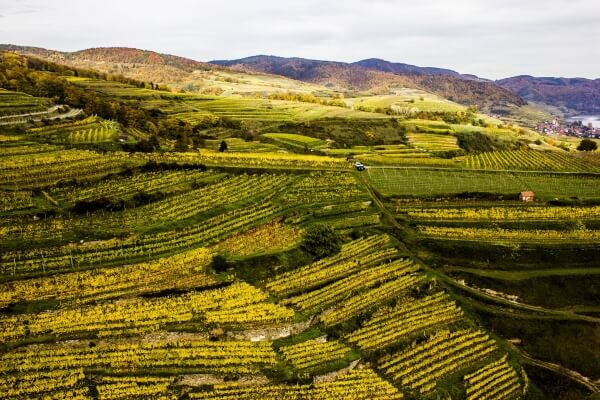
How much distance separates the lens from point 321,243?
76562 millimetres

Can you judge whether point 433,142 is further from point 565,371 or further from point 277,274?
point 565,371

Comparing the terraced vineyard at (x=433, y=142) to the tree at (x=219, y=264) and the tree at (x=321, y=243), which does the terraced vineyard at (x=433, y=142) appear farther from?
the tree at (x=219, y=264)

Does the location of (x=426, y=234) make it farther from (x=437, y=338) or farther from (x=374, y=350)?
(x=374, y=350)

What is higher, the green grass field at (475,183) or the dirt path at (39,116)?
the dirt path at (39,116)

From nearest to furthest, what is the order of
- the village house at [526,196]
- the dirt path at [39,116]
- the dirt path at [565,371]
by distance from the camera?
1. the dirt path at [565,371]
2. the village house at [526,196]
3. the dirt path at [39,116]

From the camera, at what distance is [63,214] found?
76.3 m

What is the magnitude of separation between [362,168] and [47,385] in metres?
80.6

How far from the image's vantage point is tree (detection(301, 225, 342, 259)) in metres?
75.6

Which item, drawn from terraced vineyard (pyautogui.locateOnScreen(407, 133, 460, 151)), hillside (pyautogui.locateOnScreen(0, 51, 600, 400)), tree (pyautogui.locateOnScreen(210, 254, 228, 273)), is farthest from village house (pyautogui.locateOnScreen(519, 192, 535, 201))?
tree (pyautogui.locateOnScreen(210, 254, 228, 273))

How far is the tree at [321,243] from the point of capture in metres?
75.6

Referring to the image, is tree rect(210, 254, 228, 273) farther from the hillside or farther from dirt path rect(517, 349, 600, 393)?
dirt path rect(517, 349, 600, 393)

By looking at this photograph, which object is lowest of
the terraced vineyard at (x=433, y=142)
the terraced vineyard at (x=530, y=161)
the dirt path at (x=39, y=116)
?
the terraced vineyard at (x=530, y=161)

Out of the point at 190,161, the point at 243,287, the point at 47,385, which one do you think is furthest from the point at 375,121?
the point at 47,385

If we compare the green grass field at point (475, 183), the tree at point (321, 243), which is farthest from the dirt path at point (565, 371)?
the green grass field at point (475, 183)
